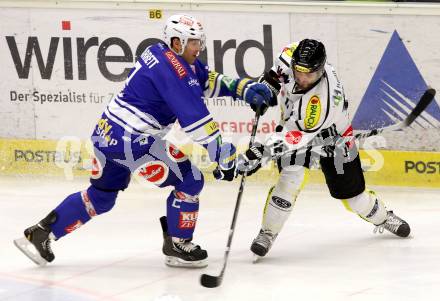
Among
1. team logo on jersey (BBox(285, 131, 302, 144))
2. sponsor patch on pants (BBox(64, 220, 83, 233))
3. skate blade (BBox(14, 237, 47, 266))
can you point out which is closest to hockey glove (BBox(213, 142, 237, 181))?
team logo on jersey (BBox(285, 131, 302, 144))

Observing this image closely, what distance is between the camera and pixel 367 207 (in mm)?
4988

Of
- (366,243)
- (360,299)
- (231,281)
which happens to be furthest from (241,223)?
(360,299)

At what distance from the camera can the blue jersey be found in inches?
173

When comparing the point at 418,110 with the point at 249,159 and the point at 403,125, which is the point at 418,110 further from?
the point at 249,159

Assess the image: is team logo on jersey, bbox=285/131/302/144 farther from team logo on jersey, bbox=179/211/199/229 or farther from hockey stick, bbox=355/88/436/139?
hockey stick, bbox=355/88/436/139

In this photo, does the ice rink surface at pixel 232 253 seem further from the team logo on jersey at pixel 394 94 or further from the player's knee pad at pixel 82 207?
the team logo on jersey at pixel 394 94

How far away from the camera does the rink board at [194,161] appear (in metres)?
6.26

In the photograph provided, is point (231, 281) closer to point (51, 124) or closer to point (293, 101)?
point (293, 101)

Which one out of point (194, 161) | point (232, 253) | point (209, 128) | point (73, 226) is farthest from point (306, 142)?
point (194, 161)

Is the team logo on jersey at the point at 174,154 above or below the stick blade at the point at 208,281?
above

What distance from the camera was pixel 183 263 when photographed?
15.5 ft

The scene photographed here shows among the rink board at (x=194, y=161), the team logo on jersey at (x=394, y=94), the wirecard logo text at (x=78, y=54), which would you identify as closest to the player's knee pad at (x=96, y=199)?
the rink board at (x=194, y=161)

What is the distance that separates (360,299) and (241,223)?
1.53 metres

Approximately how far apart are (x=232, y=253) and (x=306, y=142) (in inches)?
27.7
